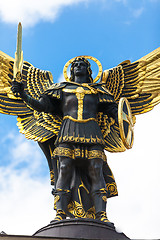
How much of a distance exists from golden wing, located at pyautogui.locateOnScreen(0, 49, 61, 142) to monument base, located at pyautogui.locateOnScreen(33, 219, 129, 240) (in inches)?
95.1

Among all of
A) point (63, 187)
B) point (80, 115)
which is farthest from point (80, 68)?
point (63, 187)

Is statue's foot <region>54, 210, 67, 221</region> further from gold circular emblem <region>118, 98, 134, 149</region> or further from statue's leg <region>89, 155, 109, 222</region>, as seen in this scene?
gold circular emblem <region>118, 98, 134, 149</region>

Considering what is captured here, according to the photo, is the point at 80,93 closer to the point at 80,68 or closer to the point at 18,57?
the point at 80,68

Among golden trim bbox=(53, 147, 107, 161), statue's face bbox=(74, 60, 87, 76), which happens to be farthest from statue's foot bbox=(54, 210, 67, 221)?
statue's face bbox=(74, 60, 87, 76)

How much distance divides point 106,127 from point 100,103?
624mm

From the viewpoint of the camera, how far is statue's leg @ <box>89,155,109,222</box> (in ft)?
34.9

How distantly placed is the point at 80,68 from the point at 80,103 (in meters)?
1.06

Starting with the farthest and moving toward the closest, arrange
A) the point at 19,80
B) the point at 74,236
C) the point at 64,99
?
the point at 64,99, the point at 19,80, the point at 74,236

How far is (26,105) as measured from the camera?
1283 centimetres

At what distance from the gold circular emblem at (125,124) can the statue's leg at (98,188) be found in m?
0.69

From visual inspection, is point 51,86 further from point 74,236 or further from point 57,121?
point 74,236

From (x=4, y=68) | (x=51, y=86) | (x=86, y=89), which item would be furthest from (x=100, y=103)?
(x=4, y=68)

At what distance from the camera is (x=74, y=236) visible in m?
9.69

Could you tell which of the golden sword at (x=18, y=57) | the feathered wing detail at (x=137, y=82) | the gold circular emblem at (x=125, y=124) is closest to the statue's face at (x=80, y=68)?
the feathered wing detail at (x=137, y=82)
